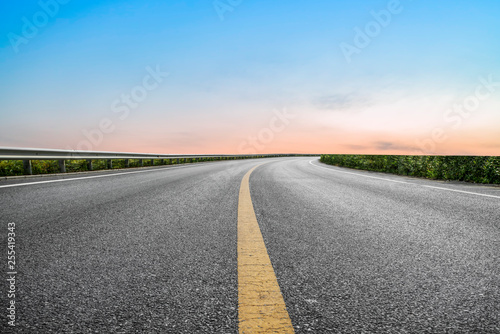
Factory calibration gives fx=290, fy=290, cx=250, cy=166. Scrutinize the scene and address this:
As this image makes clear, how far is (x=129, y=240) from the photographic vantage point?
2531mm

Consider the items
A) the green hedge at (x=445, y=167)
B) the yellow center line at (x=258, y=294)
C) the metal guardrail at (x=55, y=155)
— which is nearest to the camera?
the yellow center line at (x=258, y=294)

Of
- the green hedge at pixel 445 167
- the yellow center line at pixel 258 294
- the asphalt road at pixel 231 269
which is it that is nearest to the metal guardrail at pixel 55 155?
the asphalt road at pixel 231 269

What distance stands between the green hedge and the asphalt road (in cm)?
704

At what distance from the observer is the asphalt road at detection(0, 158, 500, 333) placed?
4.38 ft

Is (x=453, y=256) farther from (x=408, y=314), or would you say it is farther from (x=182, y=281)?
(x=182, y=281)

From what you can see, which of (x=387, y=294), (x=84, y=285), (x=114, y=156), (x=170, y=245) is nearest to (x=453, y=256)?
(x=387, y=294)

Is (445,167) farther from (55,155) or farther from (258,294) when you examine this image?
(55,155)

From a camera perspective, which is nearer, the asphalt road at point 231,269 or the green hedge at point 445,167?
the asphalt road at point 231,269

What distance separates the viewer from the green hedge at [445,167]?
30.1 ft

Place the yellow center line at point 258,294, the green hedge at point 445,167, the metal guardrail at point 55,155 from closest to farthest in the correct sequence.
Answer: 1. the yellow center line at point 258,294
2. the metal guardrail at point 55,155
3. the green hedge at point 445,167

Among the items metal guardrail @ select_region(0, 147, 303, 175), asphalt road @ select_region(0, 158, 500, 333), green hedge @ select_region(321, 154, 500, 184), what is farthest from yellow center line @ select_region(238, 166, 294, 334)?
green hedge @ select_region(321, 154, 500, 184)

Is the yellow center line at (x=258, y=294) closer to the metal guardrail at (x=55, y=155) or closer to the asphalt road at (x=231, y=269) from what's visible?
the asphalt road at (x=231, y=269)

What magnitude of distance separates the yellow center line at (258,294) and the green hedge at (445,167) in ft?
32.7

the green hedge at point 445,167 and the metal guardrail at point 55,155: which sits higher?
the metal guardrail at point 55,155
